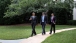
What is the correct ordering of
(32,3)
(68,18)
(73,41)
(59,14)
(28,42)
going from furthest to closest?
1. (68,18)
2. (59,14)
3. (32,3)
4. (28,42)
5. (73,41)

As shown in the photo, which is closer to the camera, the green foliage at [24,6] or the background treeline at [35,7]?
the green foliage at [24,6]

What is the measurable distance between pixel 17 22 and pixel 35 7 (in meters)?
8.35

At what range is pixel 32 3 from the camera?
3088 cm

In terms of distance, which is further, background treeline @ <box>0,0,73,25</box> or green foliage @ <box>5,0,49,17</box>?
background treeline @ <box>0,0,73,25</box>

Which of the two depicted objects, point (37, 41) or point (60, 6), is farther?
point (60, 6)

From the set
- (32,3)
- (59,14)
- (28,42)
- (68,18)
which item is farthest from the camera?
(68,18)

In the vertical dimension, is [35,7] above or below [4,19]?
above

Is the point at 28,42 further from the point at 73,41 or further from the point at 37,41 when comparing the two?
the point at 73,41

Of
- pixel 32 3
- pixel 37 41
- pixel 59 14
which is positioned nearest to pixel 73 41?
pixel 37 41

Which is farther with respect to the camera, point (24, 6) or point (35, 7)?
point (35, 7)

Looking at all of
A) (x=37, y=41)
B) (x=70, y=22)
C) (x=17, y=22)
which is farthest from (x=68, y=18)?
(x=37, y=41)

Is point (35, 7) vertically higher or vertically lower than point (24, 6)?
lower

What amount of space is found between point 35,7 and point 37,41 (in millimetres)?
17637

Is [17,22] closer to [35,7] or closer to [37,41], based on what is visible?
[35,7]
